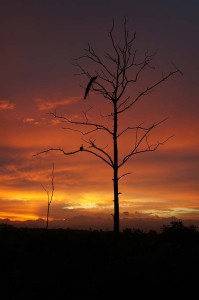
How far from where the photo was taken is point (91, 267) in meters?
15.8

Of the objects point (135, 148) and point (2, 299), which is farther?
point (135, 148)

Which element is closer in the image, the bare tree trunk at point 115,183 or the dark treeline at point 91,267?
the dark treeline at point 91,267

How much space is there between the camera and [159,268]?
591 inches

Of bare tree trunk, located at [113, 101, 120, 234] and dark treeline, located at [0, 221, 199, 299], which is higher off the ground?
bare tree trunk, located at [113, 101, 120, 234]

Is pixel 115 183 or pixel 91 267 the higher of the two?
pixel 115 183

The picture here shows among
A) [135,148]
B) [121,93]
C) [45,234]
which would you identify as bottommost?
[45,234]

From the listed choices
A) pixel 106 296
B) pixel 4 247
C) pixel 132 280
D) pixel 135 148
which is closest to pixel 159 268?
pixel 132 280

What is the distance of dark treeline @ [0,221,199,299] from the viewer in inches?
542

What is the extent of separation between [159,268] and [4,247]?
23.1 ft

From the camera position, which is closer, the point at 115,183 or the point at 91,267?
the point at 91,267

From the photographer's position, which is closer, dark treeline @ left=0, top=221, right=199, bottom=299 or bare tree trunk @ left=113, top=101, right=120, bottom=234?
dark treeline @ left=0, top=221, right=199, bottom=299

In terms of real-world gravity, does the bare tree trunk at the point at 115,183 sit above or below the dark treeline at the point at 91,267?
above

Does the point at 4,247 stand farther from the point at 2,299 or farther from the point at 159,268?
the point at 159,268

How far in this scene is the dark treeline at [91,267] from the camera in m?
13.8
